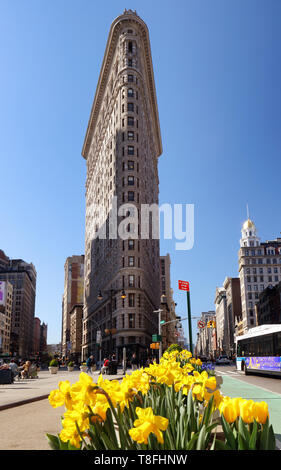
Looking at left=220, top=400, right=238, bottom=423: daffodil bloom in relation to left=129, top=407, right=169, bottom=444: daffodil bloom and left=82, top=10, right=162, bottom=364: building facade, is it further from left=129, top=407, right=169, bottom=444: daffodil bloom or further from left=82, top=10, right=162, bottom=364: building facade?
left=82, top=10, right=162, bottom=364: building facade

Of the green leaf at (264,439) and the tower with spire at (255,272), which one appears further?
the tower with spire at (255,272)

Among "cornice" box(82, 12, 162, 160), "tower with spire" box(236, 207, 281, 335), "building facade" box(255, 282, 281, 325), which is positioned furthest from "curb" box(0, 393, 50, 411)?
"tower with spire" box(236, 207, 281, 335)

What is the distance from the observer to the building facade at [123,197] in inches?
2857

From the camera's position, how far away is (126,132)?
81312 millimetres

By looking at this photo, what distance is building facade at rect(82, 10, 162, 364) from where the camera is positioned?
238 feet

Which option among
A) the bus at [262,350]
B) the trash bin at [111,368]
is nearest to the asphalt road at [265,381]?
the bus at [262,350]

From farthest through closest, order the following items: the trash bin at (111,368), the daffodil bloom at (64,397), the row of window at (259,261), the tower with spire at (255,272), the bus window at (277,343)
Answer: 1. the row of window at (259,261)
2. the tower with spire at (255,272)
3. the trash bin at (111,368)
4. the bus window at (277,343)
5. the daffodil bloom at (64,397)

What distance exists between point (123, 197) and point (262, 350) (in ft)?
165

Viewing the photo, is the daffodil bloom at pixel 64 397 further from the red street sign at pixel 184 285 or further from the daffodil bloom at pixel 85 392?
the red street sign at pixel 184 285

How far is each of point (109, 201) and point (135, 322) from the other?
27.2 meters

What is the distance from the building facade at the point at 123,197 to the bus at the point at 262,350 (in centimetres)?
2848

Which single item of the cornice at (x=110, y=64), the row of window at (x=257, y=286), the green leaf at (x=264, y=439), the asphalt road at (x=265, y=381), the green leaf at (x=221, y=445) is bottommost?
the asphalt road at (x=265, y=381)

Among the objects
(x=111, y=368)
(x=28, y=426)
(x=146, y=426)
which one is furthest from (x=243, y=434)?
(x=111, y=368)
